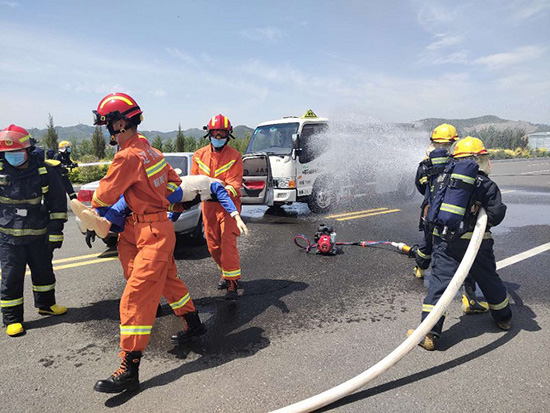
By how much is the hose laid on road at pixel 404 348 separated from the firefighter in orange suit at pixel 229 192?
207 centimetres

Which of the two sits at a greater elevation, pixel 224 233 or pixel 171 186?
pixel 171 186

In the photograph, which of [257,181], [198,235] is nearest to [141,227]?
[198,235]

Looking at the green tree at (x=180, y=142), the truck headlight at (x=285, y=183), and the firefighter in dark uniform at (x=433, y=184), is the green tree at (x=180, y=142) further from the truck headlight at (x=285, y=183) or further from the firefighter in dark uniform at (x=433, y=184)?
the firefighter in dark uniform at (x=433, y=184)

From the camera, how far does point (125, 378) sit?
2801 millimetres

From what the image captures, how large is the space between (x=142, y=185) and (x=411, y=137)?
440 inches

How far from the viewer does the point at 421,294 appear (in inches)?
185

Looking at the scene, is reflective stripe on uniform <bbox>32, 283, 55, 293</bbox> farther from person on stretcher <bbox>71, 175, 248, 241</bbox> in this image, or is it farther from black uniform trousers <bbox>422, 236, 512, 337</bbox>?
black uniform trousers <bbox>422, 236, 512, 337</bbox>

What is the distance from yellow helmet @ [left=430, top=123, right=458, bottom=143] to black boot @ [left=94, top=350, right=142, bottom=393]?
4.11m

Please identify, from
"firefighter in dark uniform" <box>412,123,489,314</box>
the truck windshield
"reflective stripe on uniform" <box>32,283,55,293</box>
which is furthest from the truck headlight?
"reflective stripe on uniform" <box>32,283,55,293</box>

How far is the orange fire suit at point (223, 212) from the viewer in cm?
452

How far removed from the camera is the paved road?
273 cm

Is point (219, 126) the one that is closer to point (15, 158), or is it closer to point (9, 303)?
point (15, 158)

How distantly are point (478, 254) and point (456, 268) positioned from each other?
0.28m

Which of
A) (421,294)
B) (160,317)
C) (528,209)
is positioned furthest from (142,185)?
(528,209)
